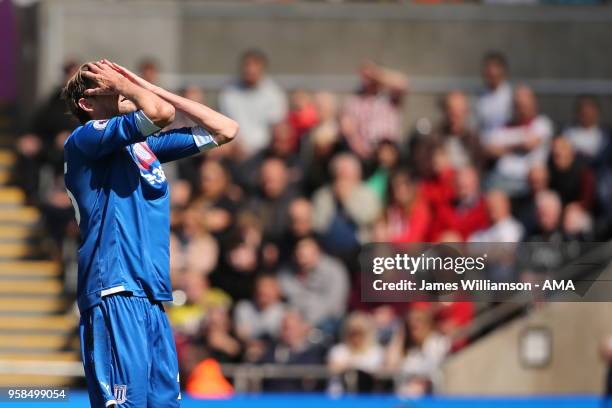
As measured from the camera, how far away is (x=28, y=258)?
16.8 m

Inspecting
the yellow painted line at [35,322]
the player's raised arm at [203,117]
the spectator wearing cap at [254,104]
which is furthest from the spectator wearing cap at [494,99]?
the player's raised arm at [203,117]

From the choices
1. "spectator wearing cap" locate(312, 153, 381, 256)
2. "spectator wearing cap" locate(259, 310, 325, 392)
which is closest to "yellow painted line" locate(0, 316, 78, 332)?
"spectator wearing cap" locate(259, 310, 325, 392)

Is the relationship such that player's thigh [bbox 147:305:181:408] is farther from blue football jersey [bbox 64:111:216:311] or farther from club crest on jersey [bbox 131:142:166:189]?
club crest on jersey [bbox 131:142:166:189]

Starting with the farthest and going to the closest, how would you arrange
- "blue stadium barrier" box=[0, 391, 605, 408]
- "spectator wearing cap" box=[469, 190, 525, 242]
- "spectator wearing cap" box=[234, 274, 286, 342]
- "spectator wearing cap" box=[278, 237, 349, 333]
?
"spectator wearing cap" box=[469, 190, 525, 242] → "spectator wearing cap" box=[278, 237, 349, 333] → "spectator wearing cap" box=[234, 274, 286, 342] → "blue stadium barrier" box=[0, 391, 605, 408]

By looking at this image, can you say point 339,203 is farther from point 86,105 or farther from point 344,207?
point 86,105

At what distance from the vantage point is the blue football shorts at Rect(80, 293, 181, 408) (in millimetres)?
7625

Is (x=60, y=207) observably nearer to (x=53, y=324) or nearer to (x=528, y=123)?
(x=53, y=324)

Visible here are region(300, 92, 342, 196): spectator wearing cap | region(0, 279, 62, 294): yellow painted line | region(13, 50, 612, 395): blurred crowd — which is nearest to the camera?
region(13, 50, 612, 395): blurred crowd

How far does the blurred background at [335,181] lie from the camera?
46.6 feet

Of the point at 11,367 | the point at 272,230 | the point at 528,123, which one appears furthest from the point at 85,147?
the point at 528,123

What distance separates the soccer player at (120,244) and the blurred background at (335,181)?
18.1 feet

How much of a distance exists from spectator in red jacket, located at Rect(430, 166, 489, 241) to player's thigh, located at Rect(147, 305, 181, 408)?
296 inches

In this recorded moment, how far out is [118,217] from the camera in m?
7.73

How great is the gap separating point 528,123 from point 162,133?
8.56m
